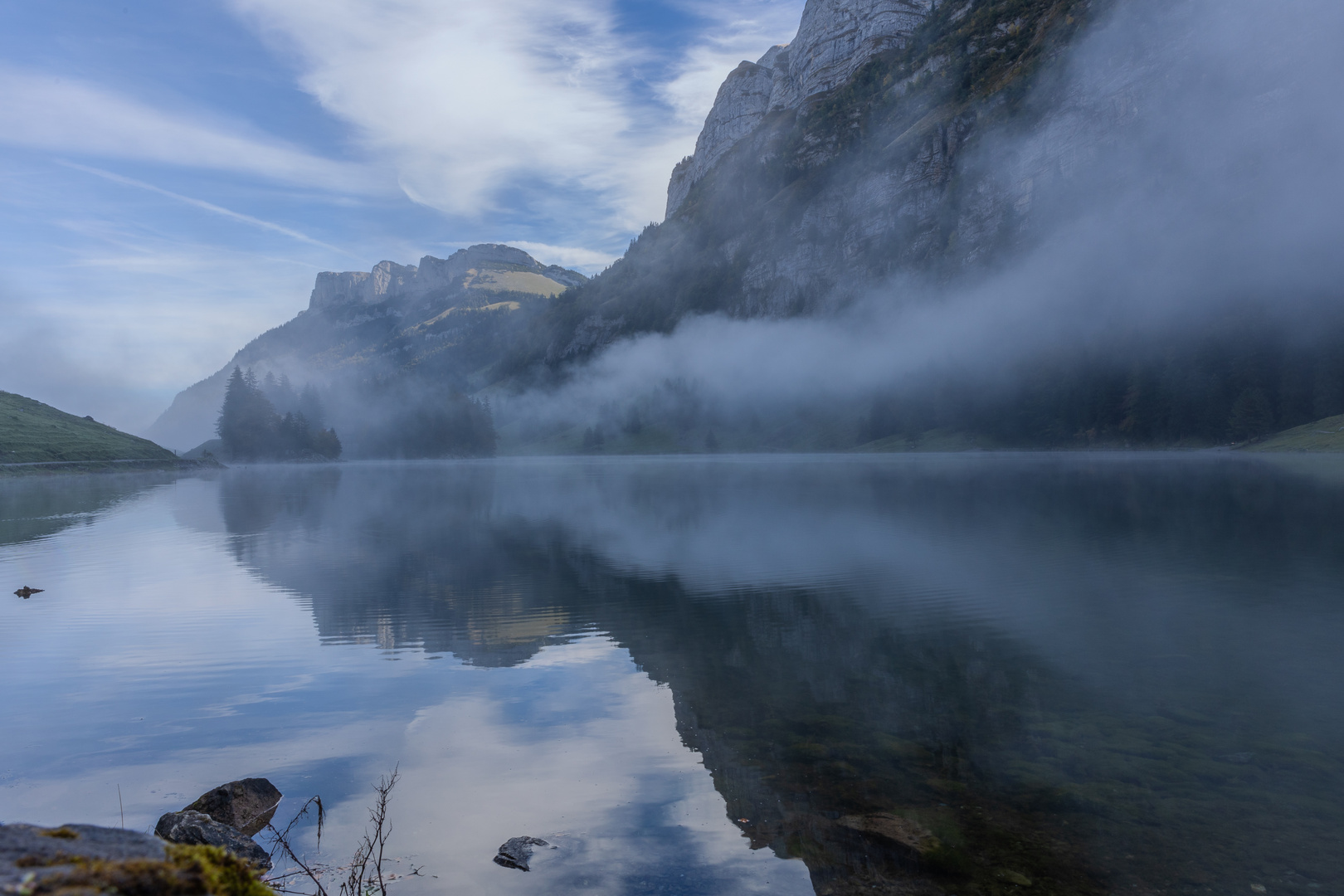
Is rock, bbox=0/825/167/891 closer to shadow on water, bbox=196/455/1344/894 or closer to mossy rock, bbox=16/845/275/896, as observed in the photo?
mossy rock, bbox=16/845/275/896

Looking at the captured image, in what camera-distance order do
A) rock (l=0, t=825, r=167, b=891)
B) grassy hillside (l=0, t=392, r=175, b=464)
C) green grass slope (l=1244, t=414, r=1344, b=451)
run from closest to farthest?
Result: rock (l=0, t=825, r=167, b=891) < grassy hillside (l=0, t=392, r=175, b=464) < green grass slope (l=1244, t=414, r=1344, b=451)

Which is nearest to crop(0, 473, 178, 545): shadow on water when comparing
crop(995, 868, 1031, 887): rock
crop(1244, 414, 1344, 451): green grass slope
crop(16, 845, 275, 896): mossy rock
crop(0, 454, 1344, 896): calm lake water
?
crop(0, 454, 1344, 896): calm lake water

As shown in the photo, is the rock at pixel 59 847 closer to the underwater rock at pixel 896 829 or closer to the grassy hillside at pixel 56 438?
the underwater rock at pixel 896 829

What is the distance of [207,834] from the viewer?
9250 mm

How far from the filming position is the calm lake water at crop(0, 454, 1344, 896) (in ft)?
33.6

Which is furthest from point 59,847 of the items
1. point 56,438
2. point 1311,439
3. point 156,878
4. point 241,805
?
point 1311,439

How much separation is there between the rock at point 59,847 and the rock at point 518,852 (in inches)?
294

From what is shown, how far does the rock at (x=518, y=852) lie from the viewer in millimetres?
9859

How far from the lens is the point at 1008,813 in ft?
36.2

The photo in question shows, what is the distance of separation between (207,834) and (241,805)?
1.75 meters

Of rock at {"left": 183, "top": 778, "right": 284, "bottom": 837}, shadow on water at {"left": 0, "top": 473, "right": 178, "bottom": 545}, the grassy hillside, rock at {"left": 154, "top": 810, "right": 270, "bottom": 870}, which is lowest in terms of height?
rock at {"left": 183, "top": 778, "right": 284, "bottom": 837}

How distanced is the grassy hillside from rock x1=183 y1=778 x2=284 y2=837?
148321mm

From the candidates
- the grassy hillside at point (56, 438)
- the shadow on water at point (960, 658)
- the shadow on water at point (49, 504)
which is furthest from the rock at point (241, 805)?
the grassy hillside at point (56, 438)

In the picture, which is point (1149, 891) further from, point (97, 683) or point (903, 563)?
point (903, 563)
